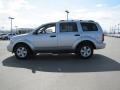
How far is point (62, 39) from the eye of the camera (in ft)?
42.1

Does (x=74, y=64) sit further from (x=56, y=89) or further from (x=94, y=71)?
(x=56, y=89)

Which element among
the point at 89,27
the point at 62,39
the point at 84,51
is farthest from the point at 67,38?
the point at 89,27

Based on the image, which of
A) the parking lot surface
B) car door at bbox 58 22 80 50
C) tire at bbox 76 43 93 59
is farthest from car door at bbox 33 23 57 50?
the parking lot surface

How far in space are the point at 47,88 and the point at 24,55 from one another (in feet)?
20.9

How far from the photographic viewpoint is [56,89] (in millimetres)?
6789

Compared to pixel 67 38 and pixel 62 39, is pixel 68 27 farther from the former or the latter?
pixel 62 39

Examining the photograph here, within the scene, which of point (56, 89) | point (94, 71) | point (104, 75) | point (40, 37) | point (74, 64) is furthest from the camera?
point (40, 37)

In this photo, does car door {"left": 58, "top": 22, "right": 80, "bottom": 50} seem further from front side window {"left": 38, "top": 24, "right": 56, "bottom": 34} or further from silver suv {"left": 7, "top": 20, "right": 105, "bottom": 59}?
front side window {"left": 38, "top": 24, "right": 56, "bottom": 34}

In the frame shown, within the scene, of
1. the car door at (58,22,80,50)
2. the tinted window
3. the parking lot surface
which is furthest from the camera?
the tinted window

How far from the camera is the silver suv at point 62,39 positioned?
12.8 m

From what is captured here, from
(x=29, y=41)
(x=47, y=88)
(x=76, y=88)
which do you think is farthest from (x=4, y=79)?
(x=29, y=41)

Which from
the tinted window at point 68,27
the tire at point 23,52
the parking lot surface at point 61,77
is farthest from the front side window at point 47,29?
the parking lot surface at point 61,77

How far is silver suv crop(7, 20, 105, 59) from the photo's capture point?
12828 mm

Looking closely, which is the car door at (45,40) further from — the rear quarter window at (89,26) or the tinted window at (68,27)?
the rear quarter window at (89,26)
